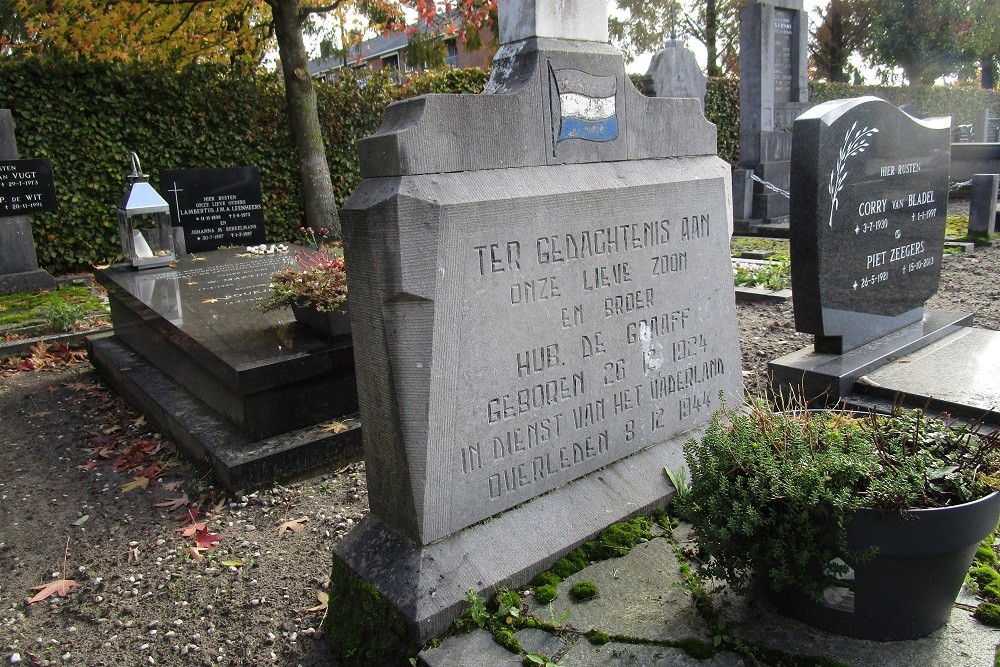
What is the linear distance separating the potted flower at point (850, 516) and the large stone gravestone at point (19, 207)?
29.5 feet

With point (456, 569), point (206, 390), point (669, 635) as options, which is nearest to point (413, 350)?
point (456, 569)

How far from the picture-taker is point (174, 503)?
397cm

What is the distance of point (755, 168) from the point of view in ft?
42.2

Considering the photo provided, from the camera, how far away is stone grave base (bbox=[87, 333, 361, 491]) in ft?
13.0

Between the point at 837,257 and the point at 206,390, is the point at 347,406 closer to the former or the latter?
the point at 206,390

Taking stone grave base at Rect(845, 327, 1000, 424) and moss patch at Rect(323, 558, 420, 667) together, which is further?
stone grave base at Rect(845, 327, 1000, 424)

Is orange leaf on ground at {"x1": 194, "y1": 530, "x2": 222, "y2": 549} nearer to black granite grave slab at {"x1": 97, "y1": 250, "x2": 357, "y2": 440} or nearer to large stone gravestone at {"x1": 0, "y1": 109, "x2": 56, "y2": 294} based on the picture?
black granite grave slab at {"x1": 97, "y1": 250, "x2": 357, "y2": 440}

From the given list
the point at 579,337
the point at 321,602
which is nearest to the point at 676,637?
the point at 579,337

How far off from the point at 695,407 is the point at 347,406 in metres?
2.06

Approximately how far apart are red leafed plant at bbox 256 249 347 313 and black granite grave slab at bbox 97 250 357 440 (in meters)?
0.19

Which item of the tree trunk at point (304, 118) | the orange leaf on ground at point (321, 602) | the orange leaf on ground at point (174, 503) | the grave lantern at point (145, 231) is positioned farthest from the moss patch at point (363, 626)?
the tree trunk at point (304, 118)

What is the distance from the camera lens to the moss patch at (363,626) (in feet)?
7.81

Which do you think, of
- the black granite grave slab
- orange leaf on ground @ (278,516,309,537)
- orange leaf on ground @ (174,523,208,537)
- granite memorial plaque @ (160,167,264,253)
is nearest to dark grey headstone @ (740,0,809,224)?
granite memorial plaque @ (160,167,264,253)

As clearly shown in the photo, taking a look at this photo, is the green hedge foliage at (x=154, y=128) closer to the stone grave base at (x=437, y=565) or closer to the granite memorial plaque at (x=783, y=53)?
the granite memorial plaque at (x=783, y=53)
